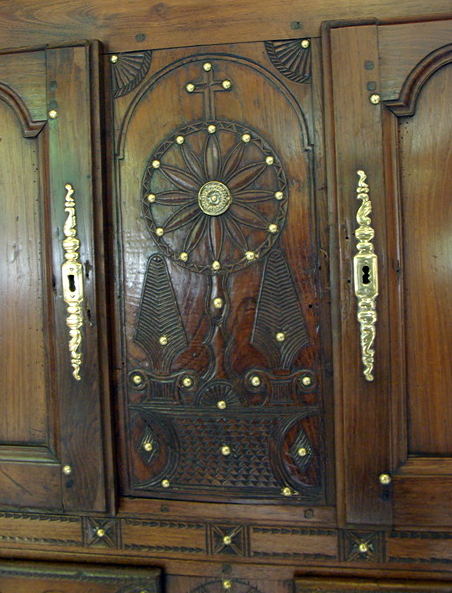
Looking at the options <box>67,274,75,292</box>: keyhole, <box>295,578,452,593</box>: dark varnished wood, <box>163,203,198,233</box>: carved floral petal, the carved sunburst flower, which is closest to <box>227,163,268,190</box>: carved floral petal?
the carved sunburst flower

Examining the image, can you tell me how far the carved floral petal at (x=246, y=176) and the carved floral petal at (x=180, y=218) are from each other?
10cm

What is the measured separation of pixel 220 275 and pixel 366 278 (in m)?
0.33

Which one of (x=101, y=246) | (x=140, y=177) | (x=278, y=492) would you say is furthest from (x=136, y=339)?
(x=278, y=492)

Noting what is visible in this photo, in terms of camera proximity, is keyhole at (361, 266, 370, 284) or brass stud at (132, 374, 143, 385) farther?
brass stud at (132, 374, 143, 385)

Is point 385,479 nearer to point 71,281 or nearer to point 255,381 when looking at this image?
point 255,381

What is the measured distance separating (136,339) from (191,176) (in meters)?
0.41

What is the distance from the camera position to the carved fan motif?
1.13 meters

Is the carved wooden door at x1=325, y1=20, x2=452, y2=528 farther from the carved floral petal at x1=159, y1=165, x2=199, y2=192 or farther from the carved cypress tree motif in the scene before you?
the carved floral petal at x1=159, y1=165, x2=199, y2=192

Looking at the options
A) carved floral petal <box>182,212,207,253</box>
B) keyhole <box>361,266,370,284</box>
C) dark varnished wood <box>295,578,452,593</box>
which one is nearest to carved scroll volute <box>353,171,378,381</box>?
keyhole <box>361,266,370,284</box>

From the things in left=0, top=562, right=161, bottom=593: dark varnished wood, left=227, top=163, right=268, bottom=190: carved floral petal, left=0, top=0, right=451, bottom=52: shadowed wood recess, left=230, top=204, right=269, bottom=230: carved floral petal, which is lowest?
left=0, top=562, right=161, bottom=593: dark varnished wood

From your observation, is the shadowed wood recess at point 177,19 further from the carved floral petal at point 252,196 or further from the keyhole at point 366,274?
the keyhole at point 366,274

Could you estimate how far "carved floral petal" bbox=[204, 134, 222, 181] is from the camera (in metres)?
1.16

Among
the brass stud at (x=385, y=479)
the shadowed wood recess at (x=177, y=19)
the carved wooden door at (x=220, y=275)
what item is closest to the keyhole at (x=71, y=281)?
the carved wooden door at (x=220, y=275)

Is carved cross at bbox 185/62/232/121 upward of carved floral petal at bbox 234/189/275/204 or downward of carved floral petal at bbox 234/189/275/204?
upward
